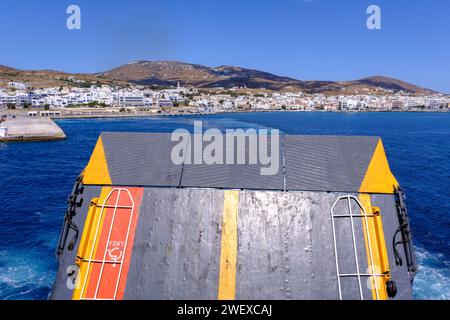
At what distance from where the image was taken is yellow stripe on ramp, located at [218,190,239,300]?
37.3 feet

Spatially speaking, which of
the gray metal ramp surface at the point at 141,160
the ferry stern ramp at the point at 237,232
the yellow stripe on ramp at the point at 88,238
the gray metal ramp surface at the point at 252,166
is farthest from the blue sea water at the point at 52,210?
the gray metal ramp surface at the point at 252,166

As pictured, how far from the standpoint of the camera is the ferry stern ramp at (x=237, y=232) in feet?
37.5

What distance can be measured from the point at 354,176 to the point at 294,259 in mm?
4660

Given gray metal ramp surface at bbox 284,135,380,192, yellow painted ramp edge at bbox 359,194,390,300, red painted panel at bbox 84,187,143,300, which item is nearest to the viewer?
yellow painted ramp edge at bbox 359,194,390,300

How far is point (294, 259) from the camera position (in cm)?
1187

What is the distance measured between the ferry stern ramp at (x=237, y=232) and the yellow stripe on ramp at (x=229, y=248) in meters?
0.04

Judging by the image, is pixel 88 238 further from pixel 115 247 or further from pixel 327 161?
pixel 327 161

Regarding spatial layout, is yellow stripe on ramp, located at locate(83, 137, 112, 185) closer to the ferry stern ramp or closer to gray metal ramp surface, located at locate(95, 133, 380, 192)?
the ferry stern ramp

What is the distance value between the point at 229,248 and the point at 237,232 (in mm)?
695

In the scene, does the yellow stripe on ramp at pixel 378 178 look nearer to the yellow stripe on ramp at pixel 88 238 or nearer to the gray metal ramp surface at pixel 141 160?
the gray metal ramp surface at pixel 141 160

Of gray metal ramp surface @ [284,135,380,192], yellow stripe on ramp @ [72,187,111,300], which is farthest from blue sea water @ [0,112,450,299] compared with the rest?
gray metal ramp surface @ [284,135,380,192]

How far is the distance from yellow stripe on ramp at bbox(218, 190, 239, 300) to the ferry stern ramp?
0.12ft

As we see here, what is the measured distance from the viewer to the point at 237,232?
12453 mm
